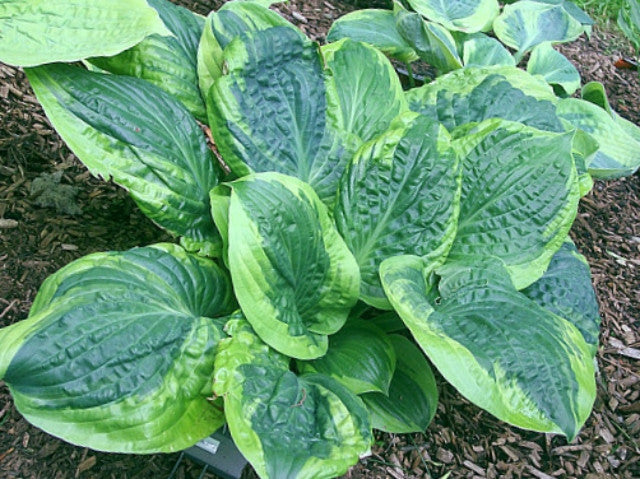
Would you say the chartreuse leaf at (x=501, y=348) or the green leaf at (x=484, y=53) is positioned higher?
the chartreuse leaf at (x=501, y=348)

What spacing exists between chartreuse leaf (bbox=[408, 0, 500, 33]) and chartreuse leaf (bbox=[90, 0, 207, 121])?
954 mm

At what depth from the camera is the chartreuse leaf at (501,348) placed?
0.90m

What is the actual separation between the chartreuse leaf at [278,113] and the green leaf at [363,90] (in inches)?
3.5

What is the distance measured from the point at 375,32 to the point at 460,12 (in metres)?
0.35

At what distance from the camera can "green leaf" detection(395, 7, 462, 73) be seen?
1855mm

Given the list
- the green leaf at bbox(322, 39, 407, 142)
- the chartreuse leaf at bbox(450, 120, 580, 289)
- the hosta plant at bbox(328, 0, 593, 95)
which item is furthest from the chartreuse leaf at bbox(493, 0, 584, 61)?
the chartreuse leaf at bbox(450, 120, 580, 289)

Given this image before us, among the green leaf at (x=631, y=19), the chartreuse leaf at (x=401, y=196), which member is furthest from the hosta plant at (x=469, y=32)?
the chartreuse leaf at (x=401, y=196)

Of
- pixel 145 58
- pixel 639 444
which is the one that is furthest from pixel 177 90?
pixel 639 444

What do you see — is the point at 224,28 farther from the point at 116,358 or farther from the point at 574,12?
the point at 574,12

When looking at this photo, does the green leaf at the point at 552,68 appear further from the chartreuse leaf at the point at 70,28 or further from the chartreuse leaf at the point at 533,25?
the chartreuse leaf at the point at 70,28

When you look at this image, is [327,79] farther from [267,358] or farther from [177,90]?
[267,358]

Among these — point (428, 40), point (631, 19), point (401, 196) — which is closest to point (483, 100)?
point (401, 196)

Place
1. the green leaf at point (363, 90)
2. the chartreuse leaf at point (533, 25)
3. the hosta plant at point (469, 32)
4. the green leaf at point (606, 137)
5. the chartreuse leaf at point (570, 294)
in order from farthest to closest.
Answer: the chartreuse leaf at point (533, 25), the hosta plant at point (469, 32), the green leaf at point (606, 137), the green leaf at point (363, 90), the chartreuse leaf at point (570, 294)

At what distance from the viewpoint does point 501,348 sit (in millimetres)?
955
